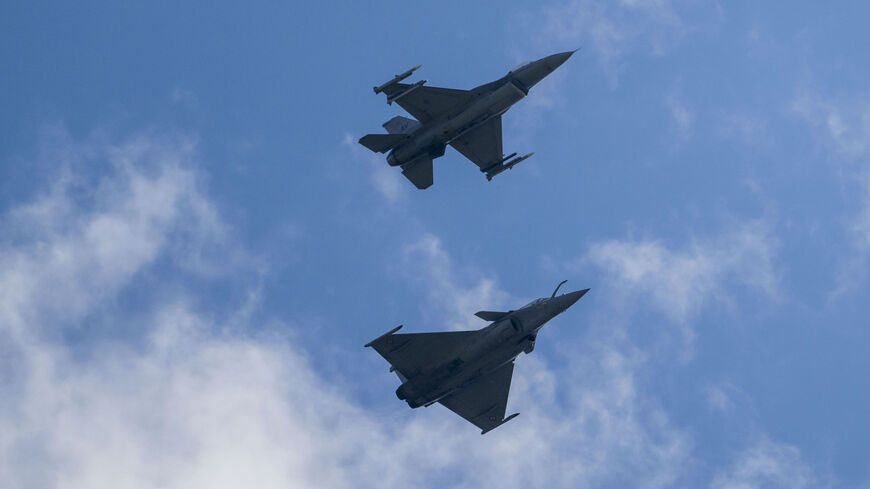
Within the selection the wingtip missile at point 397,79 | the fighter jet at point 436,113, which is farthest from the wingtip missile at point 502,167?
the wingtip missile at point 397,79

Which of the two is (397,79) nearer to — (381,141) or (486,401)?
(381,141)

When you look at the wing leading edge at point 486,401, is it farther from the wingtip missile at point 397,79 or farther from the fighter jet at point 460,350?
the wingtip missile at point 397,79

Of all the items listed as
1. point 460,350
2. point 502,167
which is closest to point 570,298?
point 460,350

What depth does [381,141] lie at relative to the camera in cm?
8981

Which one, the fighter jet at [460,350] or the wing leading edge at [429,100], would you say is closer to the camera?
the fighter jet at [460,350]

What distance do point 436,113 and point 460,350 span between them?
62.2ft

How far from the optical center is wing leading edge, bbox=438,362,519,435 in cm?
8881

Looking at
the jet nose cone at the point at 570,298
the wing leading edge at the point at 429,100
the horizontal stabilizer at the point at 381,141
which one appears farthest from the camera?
the horizontal stabilizer at the point at 381,141

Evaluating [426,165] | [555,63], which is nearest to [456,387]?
[426,165]

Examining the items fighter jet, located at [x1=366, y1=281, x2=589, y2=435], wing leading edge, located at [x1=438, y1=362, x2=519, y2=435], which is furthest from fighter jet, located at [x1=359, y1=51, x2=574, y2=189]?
wing leading edge, located at [x1=438, y1=362, x2=519, y2=435]

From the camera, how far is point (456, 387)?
85500mm

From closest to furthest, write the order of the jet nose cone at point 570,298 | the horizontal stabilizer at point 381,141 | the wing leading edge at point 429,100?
the jet nose cone at point 570,298 < the wing leading edge at point 429,100 < the horizontal stabilizer at point 381,141

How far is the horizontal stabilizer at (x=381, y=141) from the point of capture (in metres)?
89.7

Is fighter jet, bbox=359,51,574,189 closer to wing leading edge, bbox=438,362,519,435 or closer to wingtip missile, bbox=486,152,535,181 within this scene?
wingtip missile, bbox=486,152,535,181
